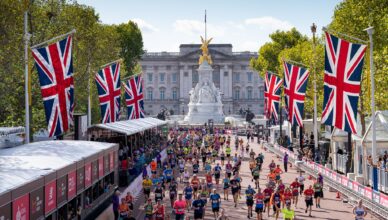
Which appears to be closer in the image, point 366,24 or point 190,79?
point 366,24

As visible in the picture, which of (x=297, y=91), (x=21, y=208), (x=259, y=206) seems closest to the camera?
(x=21, y=208)

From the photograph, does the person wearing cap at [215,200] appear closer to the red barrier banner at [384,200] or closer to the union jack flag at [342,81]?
the union jack flag at [342,81]

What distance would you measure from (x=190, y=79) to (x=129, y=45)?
64948mm

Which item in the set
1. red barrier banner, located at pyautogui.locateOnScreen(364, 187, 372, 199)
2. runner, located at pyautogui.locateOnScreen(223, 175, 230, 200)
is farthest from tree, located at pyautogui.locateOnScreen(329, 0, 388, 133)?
red barrier banner, located at pyautogui.locateOnScreen(364, 187, 372, 199)

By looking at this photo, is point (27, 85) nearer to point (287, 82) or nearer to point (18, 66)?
point (18, 66)

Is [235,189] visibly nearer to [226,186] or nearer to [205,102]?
[226,186]

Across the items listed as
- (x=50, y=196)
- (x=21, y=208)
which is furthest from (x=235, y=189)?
(x=21, y=208)

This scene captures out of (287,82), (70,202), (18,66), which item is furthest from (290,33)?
(70,202)

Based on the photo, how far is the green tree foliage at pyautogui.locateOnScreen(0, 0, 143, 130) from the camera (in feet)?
86.7

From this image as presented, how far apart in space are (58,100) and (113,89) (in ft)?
40.4

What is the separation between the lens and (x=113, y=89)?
3516cm

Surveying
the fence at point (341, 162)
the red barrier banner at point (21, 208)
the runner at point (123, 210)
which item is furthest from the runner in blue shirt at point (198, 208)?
the fence at point (341, 162)

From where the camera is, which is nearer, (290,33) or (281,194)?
(281,194)

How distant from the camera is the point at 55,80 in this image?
894 inches
